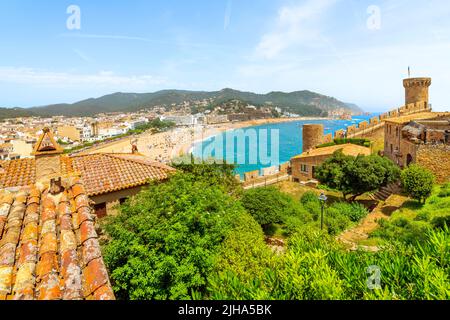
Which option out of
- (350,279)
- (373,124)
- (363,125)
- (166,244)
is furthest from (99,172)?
(373,124)

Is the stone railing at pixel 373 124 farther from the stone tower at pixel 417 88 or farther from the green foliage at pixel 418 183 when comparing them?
the green foliage at pixel 418 183

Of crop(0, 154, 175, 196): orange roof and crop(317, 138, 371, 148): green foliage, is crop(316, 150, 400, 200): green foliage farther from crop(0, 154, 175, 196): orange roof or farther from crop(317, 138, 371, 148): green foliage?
crop(317, 138, 371, 148): green foliage

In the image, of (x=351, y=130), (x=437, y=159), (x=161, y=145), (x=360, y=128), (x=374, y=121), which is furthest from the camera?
(x=161, y=145)

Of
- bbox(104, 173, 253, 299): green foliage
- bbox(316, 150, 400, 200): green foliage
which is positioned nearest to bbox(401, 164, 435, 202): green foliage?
bbox(316, 150, 400, 200): green foliage

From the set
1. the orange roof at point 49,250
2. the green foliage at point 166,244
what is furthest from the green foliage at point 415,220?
the orange roof at point 49,250

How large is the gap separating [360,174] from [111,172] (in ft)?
53.3

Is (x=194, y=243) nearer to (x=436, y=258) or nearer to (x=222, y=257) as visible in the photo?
(x=222, y=257)

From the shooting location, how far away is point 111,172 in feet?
41.3

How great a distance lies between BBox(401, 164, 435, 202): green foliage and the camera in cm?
1584

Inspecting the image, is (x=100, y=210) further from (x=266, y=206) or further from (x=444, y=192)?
(x=444, y=192)

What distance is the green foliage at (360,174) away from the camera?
1900 cm

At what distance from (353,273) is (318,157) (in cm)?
2687

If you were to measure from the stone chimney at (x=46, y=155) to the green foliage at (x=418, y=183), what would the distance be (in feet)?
59.2
